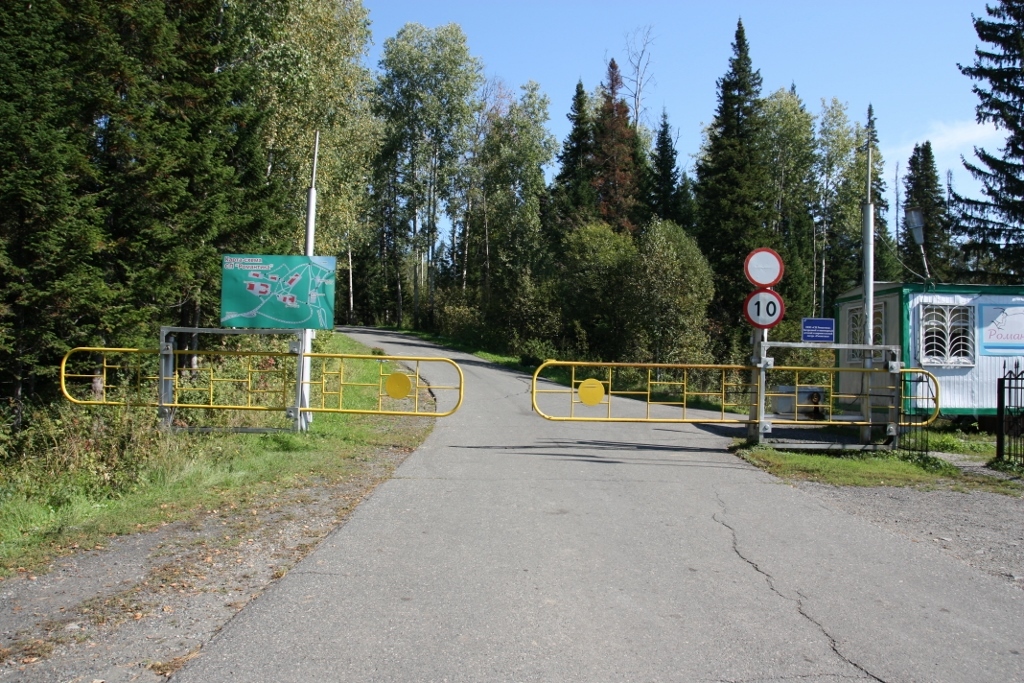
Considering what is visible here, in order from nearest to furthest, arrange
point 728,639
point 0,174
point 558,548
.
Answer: point 728,639 < point 558,548 < point 0,174

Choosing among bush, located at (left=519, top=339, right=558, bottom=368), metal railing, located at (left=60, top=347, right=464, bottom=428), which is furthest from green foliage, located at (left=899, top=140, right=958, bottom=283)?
metal railing, located at (left=60, top=347, right=464, bottom=428)

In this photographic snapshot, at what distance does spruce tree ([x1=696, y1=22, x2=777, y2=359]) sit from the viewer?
4612cm

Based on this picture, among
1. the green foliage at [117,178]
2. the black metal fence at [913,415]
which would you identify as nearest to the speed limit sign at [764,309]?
the black metal fence at [913,415]

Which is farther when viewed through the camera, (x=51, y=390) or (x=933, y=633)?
(x=51, y=390)

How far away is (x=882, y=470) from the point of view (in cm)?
1147

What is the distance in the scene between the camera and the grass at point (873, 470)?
10.5 meters

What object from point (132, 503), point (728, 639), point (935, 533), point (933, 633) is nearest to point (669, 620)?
point (728, 639)

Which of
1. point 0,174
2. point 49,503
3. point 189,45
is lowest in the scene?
point 49,503

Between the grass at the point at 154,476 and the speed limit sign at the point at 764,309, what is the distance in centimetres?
574

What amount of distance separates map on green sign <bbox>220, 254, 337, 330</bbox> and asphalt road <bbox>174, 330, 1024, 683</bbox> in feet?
15.0

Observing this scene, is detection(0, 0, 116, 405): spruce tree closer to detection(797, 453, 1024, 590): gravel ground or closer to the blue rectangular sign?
the blue rectangular sign

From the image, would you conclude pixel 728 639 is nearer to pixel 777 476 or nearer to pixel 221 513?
pixel 221 513

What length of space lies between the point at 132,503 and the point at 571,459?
592 centimetres

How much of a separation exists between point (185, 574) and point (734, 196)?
44.0 meters
